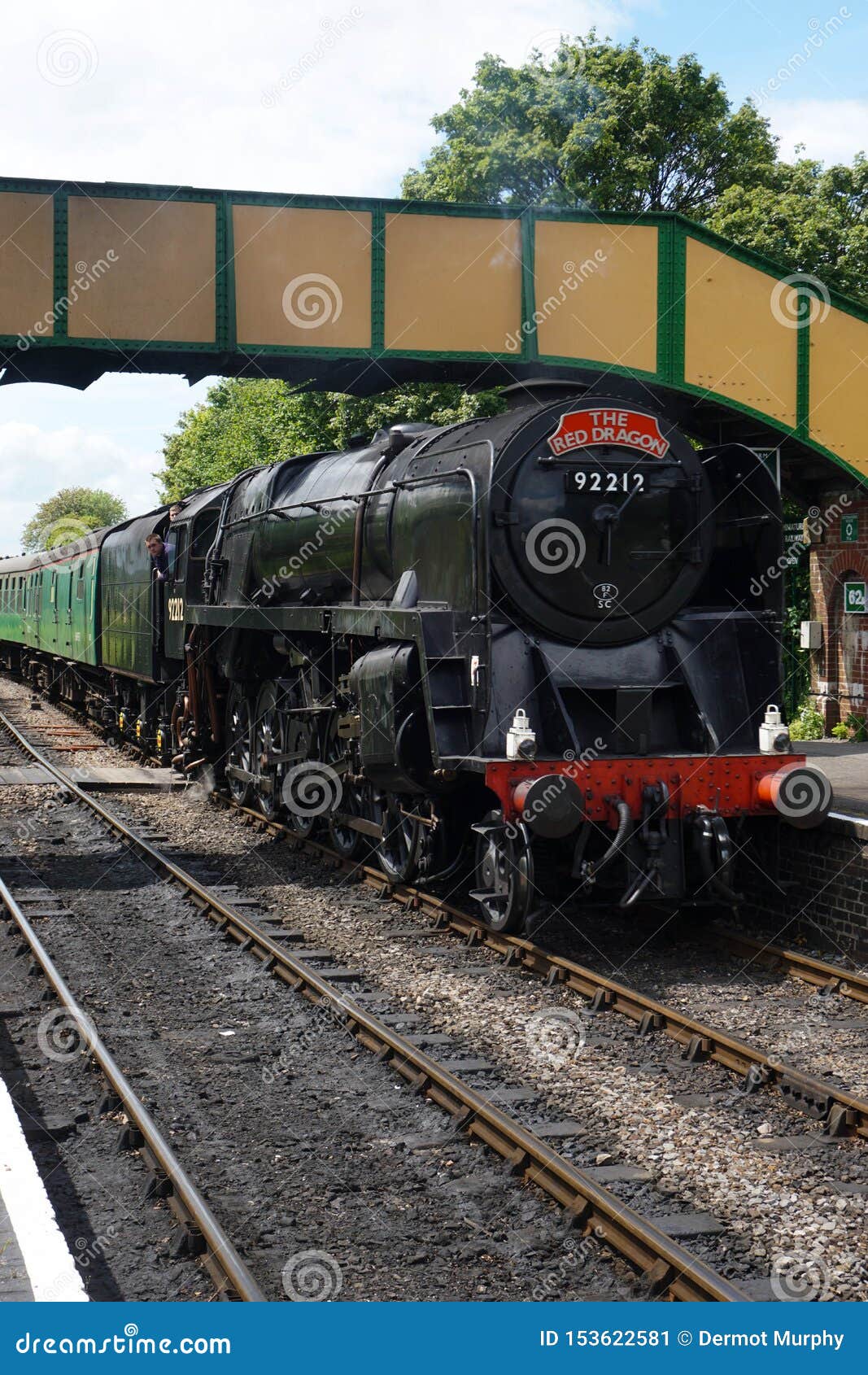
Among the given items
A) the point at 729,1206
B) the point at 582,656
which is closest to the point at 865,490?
the point at 582,656

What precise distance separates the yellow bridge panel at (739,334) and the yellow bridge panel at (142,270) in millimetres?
4793

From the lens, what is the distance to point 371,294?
12641 millimetres

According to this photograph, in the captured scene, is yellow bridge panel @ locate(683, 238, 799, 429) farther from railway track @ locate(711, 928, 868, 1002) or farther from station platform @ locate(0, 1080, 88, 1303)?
station platform @ locate(0, 1080, 88, 1303)

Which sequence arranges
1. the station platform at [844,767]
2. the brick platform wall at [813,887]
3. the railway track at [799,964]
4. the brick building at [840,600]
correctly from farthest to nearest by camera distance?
the brick building at [840,600]
the station platform at [844,767]
the brick platform wall at [813,887]
the railway track at [799,964]

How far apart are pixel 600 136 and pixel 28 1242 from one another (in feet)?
84.0

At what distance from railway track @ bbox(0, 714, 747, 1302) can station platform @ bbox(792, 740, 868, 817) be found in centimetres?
410

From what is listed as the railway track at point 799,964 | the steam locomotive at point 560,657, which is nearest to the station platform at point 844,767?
the railway track at point 799,964

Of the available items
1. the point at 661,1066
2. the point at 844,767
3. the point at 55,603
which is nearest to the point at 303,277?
the point at 844,767

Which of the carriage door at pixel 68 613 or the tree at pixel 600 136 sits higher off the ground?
the tree at pixel 600 136
